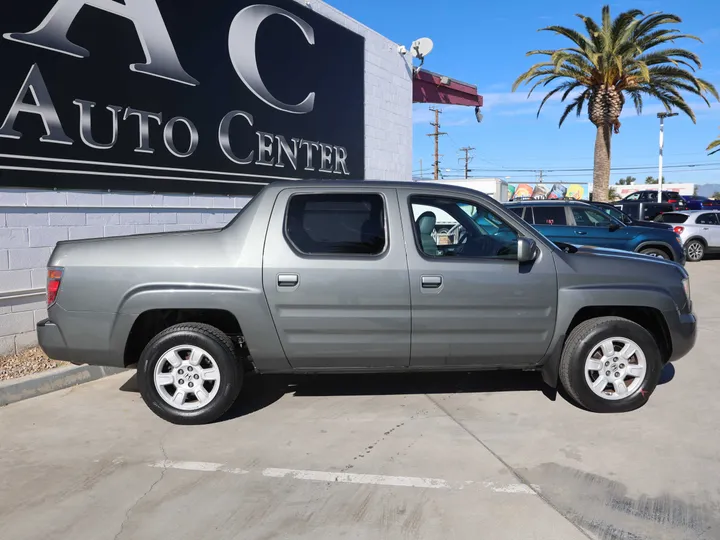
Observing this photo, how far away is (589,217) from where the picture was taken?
12.1m

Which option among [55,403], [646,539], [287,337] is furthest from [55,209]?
[646,539]

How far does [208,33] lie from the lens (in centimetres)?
802

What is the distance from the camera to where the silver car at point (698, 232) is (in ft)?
52.7

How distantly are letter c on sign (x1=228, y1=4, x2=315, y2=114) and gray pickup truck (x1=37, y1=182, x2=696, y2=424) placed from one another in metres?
4.84

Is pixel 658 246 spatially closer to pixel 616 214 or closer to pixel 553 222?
pixel 616 214

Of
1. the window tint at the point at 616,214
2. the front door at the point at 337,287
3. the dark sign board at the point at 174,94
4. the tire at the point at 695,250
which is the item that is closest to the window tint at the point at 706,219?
the tire at the point at 695,250

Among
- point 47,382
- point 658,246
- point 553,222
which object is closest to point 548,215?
point 553,222

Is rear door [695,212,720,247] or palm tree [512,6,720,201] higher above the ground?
palm tree [512,6,720,201]

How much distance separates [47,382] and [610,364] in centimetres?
490

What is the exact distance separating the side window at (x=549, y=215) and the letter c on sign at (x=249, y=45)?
6.09 m

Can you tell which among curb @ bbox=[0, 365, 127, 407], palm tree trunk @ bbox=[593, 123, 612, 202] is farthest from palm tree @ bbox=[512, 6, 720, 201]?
curb @ bbox=[0, 365, 127, 407]

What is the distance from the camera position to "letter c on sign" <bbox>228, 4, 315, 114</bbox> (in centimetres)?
845

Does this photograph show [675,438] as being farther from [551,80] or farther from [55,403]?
[551,80]

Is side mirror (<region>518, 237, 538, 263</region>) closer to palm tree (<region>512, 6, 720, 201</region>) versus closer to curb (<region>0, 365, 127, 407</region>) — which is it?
curb (<region>0, 365, 127, 407</region>)
